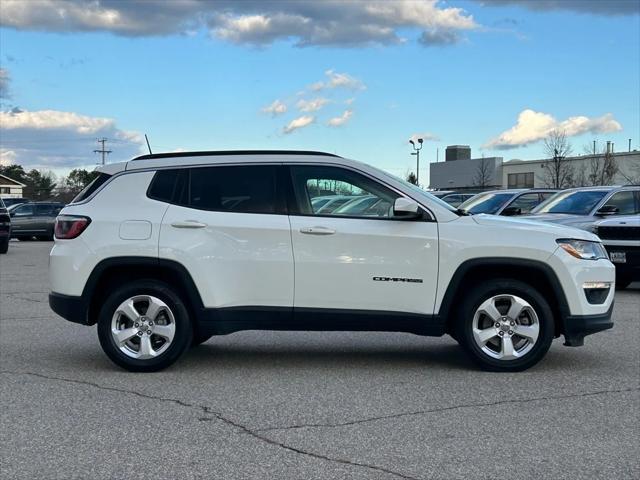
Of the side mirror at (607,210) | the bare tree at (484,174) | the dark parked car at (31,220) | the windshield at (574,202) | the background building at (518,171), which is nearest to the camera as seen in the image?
the side mirror at (607,210)

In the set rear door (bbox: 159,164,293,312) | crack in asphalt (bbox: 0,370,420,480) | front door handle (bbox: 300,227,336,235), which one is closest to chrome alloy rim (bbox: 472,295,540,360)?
front door handle (bbox: 300,227,336,235)

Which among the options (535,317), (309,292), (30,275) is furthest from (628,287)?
(30,275)

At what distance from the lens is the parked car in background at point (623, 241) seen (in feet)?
40.1

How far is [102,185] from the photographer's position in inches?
259

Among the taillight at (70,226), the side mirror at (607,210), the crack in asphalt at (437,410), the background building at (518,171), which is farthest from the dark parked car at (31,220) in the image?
the background building at (518,171)

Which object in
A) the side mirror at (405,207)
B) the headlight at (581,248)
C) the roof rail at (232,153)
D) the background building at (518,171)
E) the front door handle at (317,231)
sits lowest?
the headlight at (581,248)

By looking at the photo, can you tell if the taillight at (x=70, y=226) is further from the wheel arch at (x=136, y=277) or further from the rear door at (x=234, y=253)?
the rear door at (x=234, y=253)

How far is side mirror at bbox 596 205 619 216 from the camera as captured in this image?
42.1 ft

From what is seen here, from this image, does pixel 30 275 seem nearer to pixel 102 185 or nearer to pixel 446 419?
pixel 102 185

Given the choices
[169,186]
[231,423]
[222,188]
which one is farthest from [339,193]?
[231,423]

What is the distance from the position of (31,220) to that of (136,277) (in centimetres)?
2548

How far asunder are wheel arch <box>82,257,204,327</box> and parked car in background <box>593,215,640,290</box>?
8.36m

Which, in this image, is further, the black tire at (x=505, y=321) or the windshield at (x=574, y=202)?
the windshield at (x=574, y=202)

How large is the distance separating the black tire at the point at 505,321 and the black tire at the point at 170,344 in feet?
7.94
